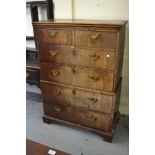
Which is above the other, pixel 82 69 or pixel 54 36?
pixel 54 36

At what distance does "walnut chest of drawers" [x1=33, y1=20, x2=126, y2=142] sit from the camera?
5.44ft

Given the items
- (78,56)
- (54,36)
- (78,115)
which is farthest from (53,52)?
(78,115)

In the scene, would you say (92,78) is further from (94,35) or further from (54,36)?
(54,36)

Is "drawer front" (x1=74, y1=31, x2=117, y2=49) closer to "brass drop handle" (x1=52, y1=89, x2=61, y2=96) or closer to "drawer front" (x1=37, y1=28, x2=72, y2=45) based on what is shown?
"drawer front" (x1=37, y1=28, x2=72, y2=45)

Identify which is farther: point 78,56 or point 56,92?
point 56,92

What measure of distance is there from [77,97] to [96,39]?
→ 2.08ft

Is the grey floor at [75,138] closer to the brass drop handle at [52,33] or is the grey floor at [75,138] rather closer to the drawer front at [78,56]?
the drawer front at [78,56]

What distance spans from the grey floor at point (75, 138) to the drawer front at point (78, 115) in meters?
0.13

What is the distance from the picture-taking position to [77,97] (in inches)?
76.6

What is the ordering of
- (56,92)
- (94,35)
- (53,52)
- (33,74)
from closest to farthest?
(94,35) < (53,52) < (56,92) < (33,74)

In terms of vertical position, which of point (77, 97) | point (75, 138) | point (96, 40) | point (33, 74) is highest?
point (96, 40)
